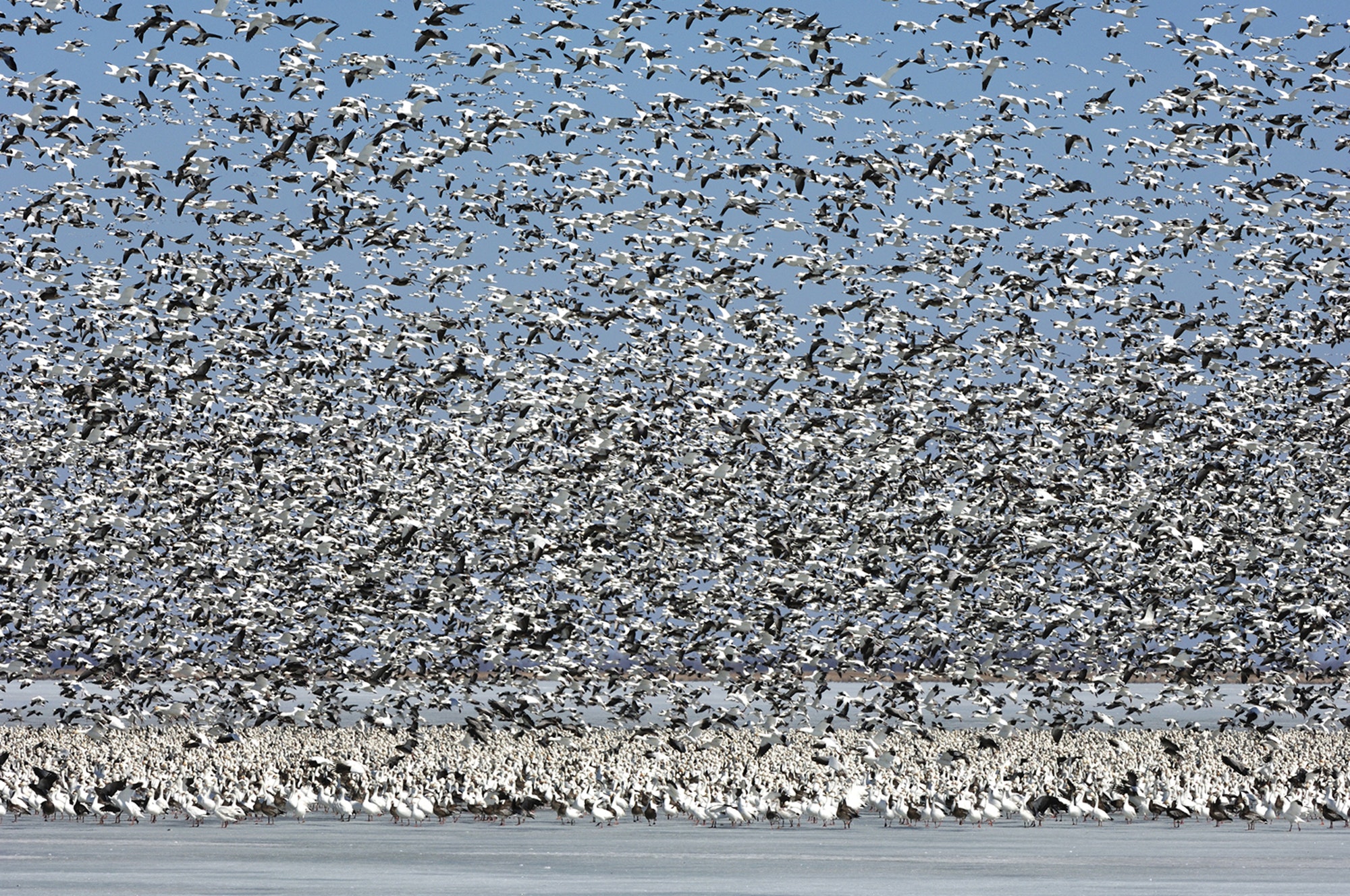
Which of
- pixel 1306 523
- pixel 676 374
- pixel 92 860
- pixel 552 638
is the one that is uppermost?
pixel 676 374

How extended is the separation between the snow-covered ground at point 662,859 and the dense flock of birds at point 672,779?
2.27 ft

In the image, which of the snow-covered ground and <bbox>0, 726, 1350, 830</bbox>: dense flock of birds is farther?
<bbox>0, 726, 1350, 830</bbox>: dense flock of birds

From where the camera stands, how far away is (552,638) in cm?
4931

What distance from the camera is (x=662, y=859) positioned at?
27.8 m

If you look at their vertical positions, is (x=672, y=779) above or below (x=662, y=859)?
above

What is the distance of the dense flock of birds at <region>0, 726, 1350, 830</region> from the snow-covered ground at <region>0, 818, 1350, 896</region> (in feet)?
2.27

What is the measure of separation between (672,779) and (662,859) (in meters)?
10.6

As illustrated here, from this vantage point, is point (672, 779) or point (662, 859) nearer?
point (662, 859)

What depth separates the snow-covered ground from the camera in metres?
24.6

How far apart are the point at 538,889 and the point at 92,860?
743 centimetres

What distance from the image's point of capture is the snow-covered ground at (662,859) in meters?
24.6

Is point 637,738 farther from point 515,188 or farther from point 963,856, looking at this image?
point 963,856

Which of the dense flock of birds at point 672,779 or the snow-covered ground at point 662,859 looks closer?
the snow-covered ground at point 662,859

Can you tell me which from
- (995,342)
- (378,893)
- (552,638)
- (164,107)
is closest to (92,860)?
(378,893)
